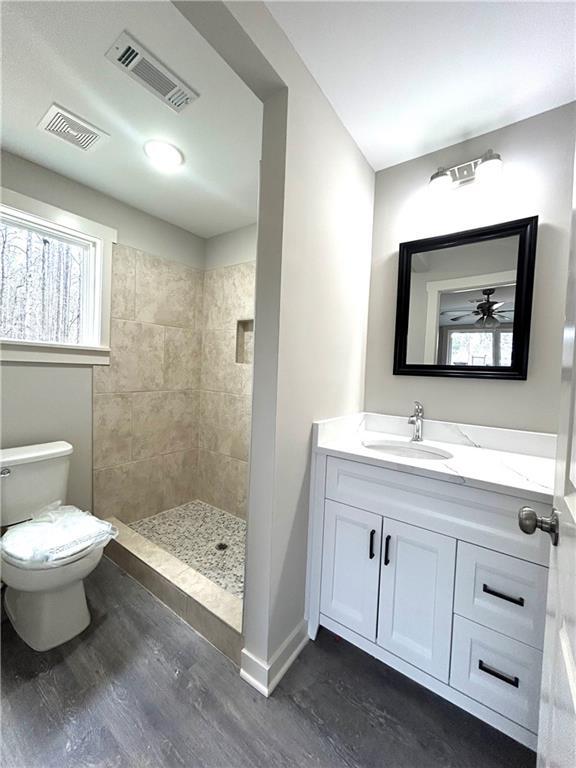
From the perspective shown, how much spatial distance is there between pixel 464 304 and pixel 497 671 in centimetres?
144

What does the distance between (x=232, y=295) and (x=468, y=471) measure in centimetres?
205

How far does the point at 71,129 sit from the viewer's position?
1.51 metres

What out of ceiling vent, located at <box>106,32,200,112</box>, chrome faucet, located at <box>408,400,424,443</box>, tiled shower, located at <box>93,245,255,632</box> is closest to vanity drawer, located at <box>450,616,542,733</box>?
chrome faucet, located at <box>408,400,424,443</box>

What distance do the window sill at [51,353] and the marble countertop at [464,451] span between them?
158cm

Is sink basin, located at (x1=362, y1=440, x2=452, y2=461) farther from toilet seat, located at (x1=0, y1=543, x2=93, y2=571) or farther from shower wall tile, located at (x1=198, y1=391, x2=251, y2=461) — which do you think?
toilet seat, located at (x1=0, y1=543, x2=93, y2=571)

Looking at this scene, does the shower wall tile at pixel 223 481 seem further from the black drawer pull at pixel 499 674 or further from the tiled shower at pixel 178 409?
the black drawer pull at pixel 499 674

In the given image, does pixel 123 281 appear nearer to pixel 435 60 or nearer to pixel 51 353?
pixel 51 353

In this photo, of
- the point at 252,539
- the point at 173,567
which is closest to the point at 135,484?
the point at 173,567

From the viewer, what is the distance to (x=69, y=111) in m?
1.41

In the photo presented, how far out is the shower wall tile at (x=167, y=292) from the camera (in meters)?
2.31

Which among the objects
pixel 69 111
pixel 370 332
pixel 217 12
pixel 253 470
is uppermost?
pixel 69 111

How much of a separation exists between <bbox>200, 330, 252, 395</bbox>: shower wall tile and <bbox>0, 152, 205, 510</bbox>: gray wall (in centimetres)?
82

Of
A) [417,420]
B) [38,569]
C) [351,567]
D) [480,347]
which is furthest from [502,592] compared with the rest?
[38,569]

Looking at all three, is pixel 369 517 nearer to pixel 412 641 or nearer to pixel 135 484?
pixel 412 641
